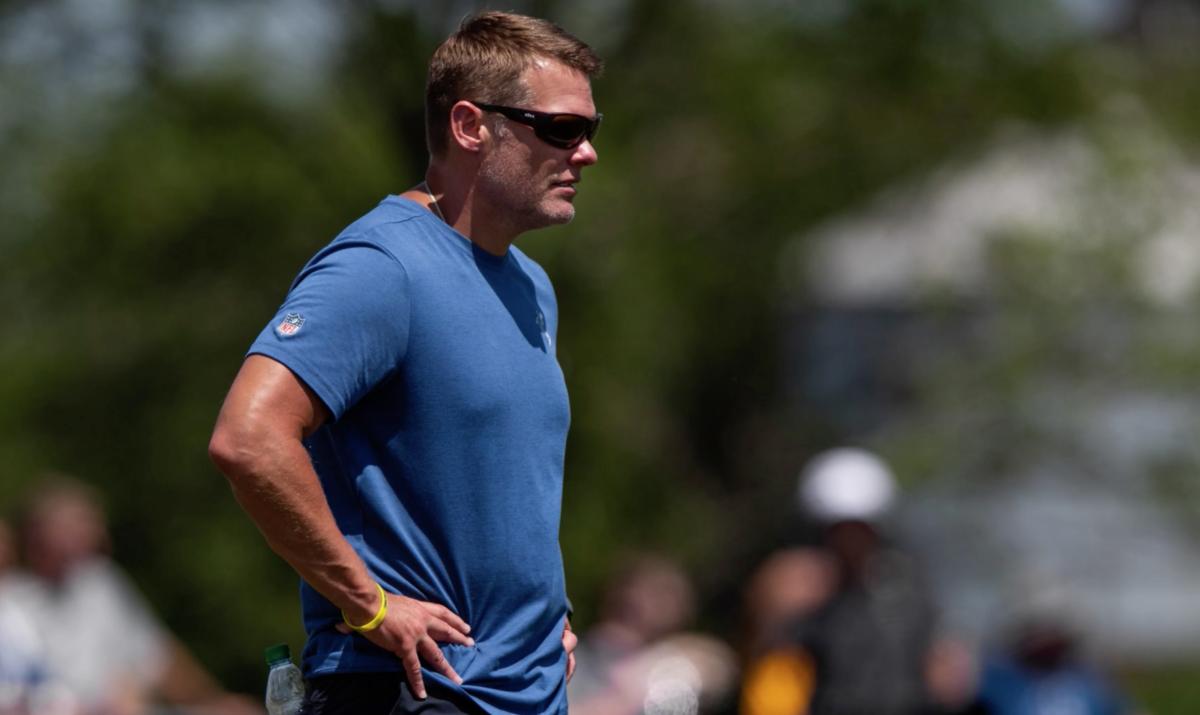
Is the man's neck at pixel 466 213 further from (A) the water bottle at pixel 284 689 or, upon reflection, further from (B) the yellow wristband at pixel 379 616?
(A) the water bottle at pixel 284 689

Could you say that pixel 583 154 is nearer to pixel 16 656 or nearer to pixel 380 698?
pixel 380 698

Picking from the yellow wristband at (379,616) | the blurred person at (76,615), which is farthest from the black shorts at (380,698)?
the blurred person at (76,615)

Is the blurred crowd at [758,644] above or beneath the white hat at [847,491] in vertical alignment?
beneath

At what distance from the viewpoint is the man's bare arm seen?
328 cm

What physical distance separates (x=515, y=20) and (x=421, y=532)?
3.50 ft

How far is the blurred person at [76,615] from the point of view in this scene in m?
8.41

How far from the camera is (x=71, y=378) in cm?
1859

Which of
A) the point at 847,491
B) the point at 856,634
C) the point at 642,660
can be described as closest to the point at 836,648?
the point at 856,634

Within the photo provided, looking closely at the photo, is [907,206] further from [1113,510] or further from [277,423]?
[277,423]

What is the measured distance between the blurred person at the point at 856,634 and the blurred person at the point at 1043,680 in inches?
38.4

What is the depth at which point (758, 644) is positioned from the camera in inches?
324

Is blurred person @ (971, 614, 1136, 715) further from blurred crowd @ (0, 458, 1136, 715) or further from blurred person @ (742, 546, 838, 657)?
blurred person @ (742, 546, 838, 657)

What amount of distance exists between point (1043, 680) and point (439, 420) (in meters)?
5.80

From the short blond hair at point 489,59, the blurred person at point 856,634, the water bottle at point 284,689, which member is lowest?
the blurred person at point 856,634
